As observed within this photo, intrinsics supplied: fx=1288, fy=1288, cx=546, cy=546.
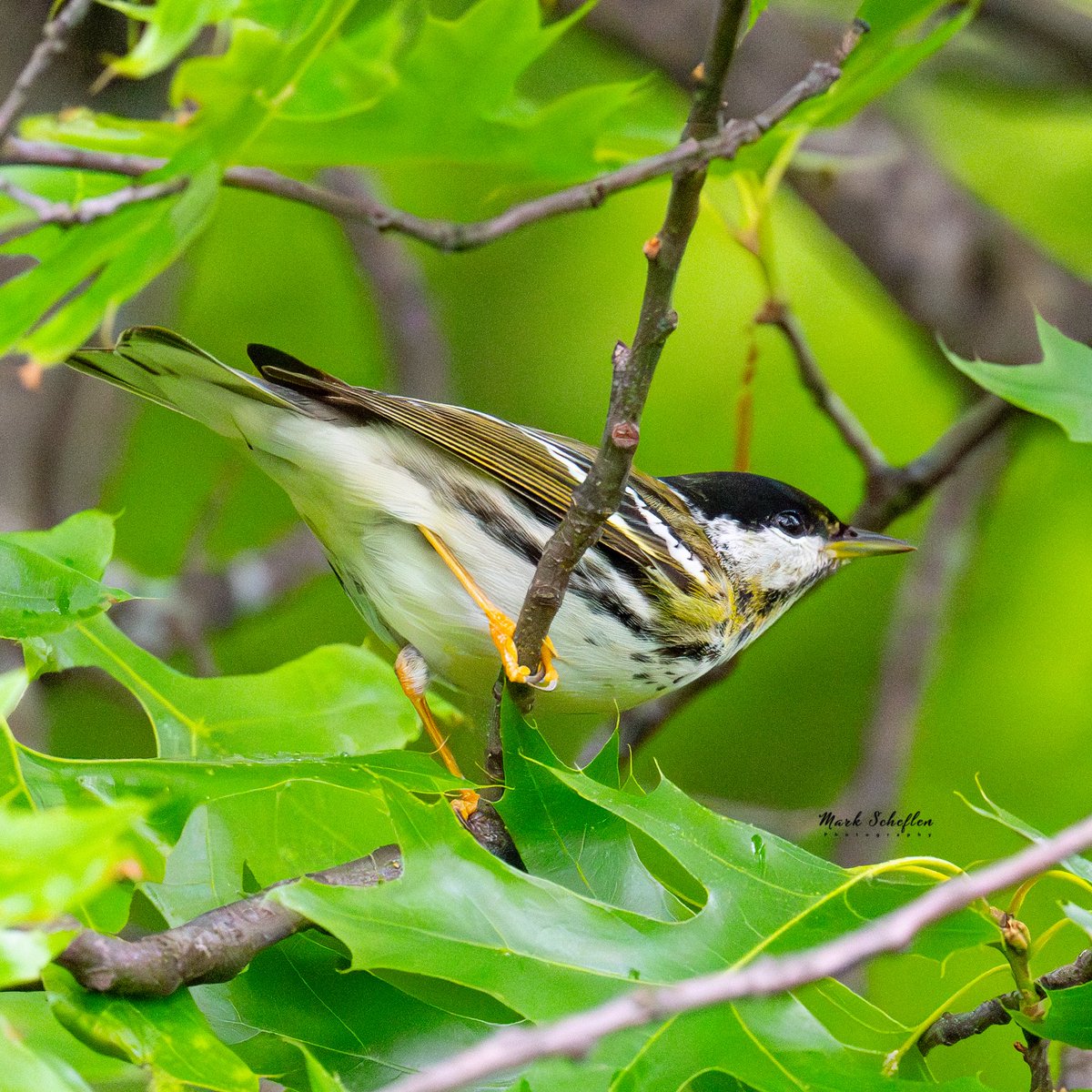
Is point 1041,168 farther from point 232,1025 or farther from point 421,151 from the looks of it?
point 232,1025

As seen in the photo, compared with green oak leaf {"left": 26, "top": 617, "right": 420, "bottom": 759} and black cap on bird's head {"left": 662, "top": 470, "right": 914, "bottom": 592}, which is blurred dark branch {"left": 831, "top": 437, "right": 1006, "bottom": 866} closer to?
black cap on bird's head {"left": 662, "top": 470, "right": 914, "bottom": 592}

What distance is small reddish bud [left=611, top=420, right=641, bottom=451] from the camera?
1900 millimetres

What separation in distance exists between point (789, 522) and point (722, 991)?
2821mm

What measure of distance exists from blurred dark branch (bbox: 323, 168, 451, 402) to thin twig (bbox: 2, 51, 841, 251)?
194 cm

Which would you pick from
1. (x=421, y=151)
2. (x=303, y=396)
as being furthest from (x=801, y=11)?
(x=303, y=396)

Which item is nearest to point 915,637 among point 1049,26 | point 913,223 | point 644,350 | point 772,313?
point 772,313

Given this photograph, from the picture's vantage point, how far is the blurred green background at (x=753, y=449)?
15.6 ft

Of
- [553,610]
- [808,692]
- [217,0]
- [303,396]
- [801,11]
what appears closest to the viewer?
[217,0]

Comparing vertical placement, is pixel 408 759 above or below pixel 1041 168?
below

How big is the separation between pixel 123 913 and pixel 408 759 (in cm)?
49

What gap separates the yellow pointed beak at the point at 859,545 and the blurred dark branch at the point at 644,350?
5.19 feet

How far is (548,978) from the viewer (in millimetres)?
1896
